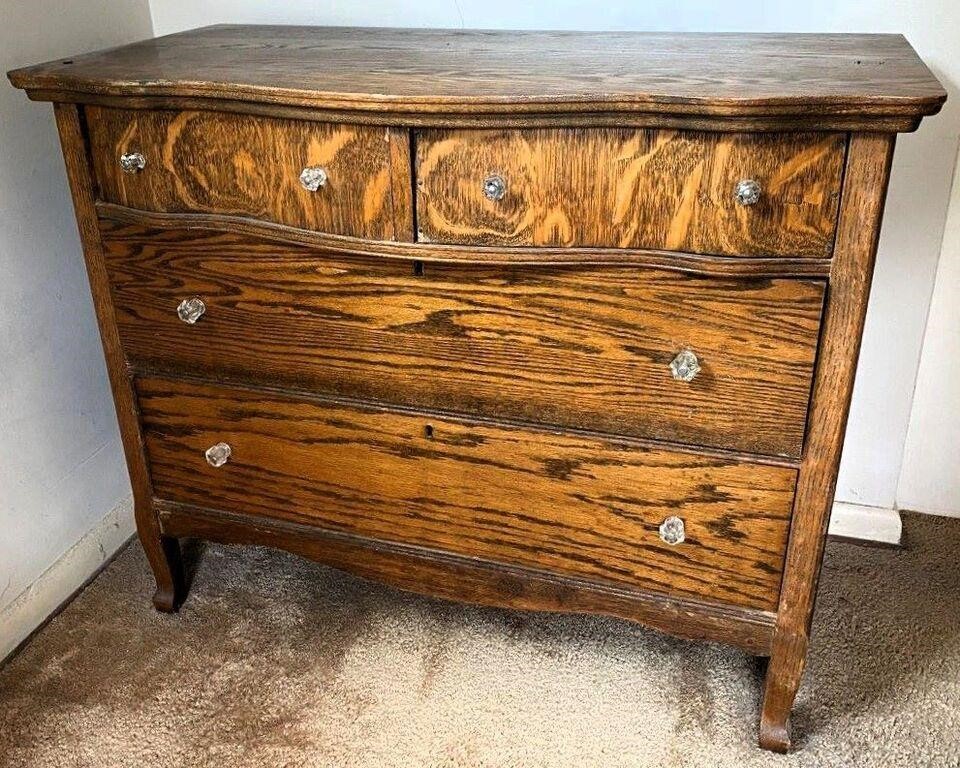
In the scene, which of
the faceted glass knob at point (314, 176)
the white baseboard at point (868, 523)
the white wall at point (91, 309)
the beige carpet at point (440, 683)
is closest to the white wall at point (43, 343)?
the white wall at point (91, 309)

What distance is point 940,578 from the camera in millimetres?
1839

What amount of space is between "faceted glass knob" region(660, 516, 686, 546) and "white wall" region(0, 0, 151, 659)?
3.80 ft

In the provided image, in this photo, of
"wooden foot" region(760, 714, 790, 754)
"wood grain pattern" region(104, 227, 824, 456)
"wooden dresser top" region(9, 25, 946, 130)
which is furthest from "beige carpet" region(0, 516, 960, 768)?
"wooden dresser top" region(9, 25, 946, 130)

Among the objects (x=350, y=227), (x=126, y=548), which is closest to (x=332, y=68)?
A: (x=350, y=227)

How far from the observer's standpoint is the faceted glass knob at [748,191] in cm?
113

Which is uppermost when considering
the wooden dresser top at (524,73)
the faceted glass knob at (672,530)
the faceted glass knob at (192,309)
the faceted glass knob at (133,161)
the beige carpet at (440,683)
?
the wooden dresser top at (524,73)

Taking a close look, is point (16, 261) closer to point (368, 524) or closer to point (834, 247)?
point (368, 524)

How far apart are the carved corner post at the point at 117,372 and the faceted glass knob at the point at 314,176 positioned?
39 cm

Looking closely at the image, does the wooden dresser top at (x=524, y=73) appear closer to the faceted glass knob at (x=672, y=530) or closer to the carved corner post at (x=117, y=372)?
the carved corner post at (x=117, y=372)

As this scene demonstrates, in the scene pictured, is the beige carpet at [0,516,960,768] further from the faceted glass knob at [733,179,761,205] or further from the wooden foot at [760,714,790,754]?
the faceted glass knob at [733,179,761,205]

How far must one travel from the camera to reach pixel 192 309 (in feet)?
4.84

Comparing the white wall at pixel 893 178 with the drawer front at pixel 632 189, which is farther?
the white wall at pixel 893 178

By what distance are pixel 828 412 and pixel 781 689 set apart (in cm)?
48

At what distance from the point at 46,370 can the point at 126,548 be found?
0.44 meters
